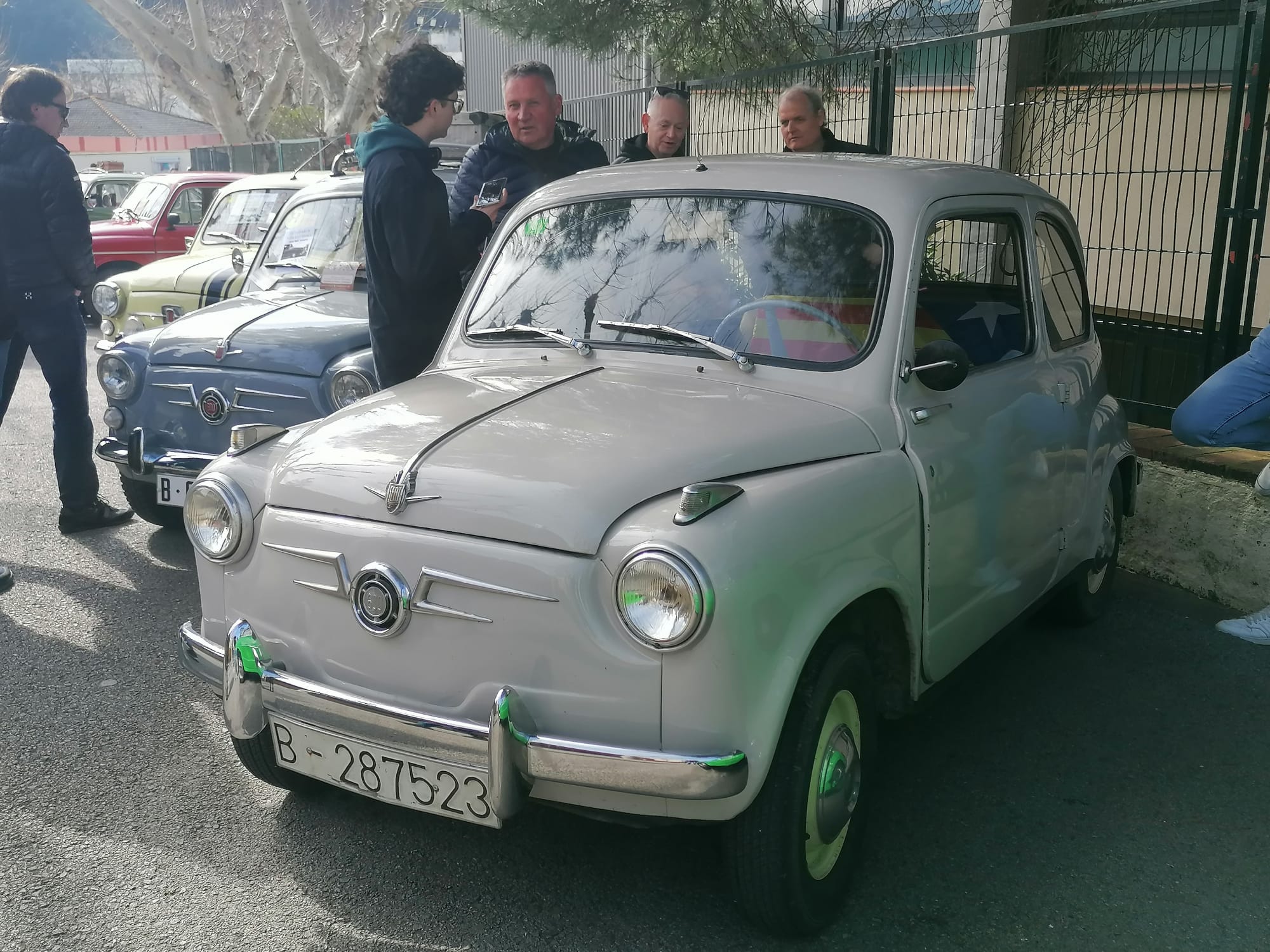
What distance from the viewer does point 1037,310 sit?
4.21 metres

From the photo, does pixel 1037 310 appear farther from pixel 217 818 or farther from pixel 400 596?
pixel 217 818

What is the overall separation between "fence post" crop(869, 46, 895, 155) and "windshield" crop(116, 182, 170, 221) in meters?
9.73

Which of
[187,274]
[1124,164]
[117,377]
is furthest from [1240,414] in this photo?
[187,274]

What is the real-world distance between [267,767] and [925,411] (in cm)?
206

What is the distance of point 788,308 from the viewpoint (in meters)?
3.49

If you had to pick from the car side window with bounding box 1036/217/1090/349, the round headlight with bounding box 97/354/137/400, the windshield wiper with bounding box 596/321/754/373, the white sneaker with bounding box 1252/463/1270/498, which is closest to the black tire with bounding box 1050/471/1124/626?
the white sneaker with bounding box 1252/463/1270/498

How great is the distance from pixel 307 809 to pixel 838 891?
1537 mm

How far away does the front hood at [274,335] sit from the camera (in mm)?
5652

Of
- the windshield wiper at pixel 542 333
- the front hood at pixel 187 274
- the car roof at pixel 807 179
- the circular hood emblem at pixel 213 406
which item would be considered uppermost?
the car roof at pixel 807 179

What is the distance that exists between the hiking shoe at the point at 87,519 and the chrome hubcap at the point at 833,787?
Answer: 4.85 meters

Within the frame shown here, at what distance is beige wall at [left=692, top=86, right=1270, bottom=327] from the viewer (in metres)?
5.88

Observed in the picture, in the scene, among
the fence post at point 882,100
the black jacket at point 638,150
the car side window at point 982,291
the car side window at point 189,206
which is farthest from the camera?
the car side window at point 189,206

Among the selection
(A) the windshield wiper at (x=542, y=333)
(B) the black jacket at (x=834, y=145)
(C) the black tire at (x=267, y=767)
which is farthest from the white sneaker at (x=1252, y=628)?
(C) the black tire at (x=267, y=767)

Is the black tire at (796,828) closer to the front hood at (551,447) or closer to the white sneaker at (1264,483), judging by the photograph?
the front hood at (551,447)
